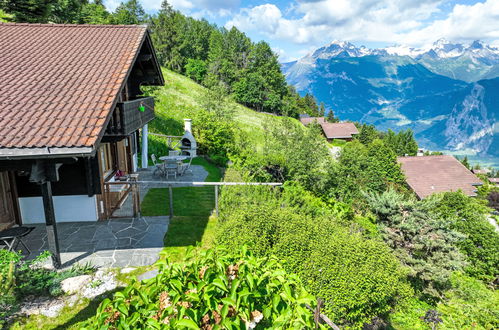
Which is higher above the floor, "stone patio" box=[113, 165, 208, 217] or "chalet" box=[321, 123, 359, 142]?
"stone patio" box=[113, 165, 208, 217]

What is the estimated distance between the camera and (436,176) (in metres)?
38.9

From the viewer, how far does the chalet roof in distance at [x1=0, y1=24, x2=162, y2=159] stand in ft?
16.9

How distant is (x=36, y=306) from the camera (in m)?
5.17

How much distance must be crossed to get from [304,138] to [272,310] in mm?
15459

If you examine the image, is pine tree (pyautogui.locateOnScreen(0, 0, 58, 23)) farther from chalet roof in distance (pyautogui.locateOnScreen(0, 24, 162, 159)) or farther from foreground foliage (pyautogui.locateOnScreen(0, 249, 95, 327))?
foreground foliage (pyautogui.locateOnScreen(0, 249, 95, 327))

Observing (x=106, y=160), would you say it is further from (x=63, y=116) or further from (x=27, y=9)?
(x=27, y=9)

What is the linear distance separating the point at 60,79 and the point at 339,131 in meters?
68.7

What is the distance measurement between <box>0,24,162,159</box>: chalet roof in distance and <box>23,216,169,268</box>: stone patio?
3.13m

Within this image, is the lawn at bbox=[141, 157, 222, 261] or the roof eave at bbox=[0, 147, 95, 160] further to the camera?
the lawn at bbox=[141, 157, 222, 261]

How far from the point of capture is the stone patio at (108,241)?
6781mm

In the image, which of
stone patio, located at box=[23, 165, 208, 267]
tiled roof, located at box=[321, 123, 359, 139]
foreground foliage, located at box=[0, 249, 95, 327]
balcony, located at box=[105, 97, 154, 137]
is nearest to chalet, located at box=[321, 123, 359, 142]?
tiled roof, located at box=[321, 123, 359, 139]

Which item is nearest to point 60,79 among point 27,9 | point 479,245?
point 479,245

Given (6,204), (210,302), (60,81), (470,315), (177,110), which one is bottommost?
(470,315)

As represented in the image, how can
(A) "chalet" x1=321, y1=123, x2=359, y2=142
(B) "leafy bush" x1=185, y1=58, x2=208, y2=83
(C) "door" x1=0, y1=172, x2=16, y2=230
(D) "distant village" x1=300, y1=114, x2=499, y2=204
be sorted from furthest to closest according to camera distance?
(A) "chalet" x1=321, y1=123, x2=359, y2=142
(B) "leafy bush" x1=185, y1=58, x2=208, y2=83
(D) "distant village" x1=300, y1=114, x2=499, y2=204
(C) "door" x1=0, y1=172, x2=16, y2=230
